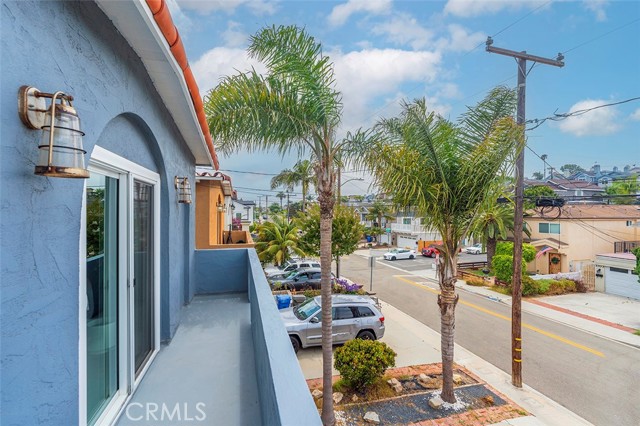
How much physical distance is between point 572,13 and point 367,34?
694 centimetres

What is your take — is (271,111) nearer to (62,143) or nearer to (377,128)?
(377,128)

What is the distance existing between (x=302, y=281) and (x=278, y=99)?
42.9ft

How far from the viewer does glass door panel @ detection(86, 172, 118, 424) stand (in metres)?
2.17

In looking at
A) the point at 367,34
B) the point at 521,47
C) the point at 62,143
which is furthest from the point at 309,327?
the point at 521,47

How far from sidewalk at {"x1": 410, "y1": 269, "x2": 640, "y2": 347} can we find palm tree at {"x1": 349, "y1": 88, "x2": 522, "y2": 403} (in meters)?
9.78

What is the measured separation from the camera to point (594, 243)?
22.4m

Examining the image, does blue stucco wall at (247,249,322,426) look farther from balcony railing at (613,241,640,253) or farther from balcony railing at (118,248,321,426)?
balcony railing at (613,241,640,253)

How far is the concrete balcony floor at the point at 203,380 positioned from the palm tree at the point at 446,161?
4.07 meters

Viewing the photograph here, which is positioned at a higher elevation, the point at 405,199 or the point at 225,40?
the point at 225,40

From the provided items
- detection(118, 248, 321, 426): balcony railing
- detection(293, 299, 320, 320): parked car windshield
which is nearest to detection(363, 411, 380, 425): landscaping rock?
detection(293, 299, 320, 320): parked car windshield

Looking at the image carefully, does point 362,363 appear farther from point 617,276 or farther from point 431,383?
point 617,276

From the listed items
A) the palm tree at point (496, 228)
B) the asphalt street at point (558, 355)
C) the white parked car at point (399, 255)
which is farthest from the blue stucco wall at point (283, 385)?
the white parked car at point (399, 255)

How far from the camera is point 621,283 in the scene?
18.0 meters

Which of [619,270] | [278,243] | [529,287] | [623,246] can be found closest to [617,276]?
[619,270]
